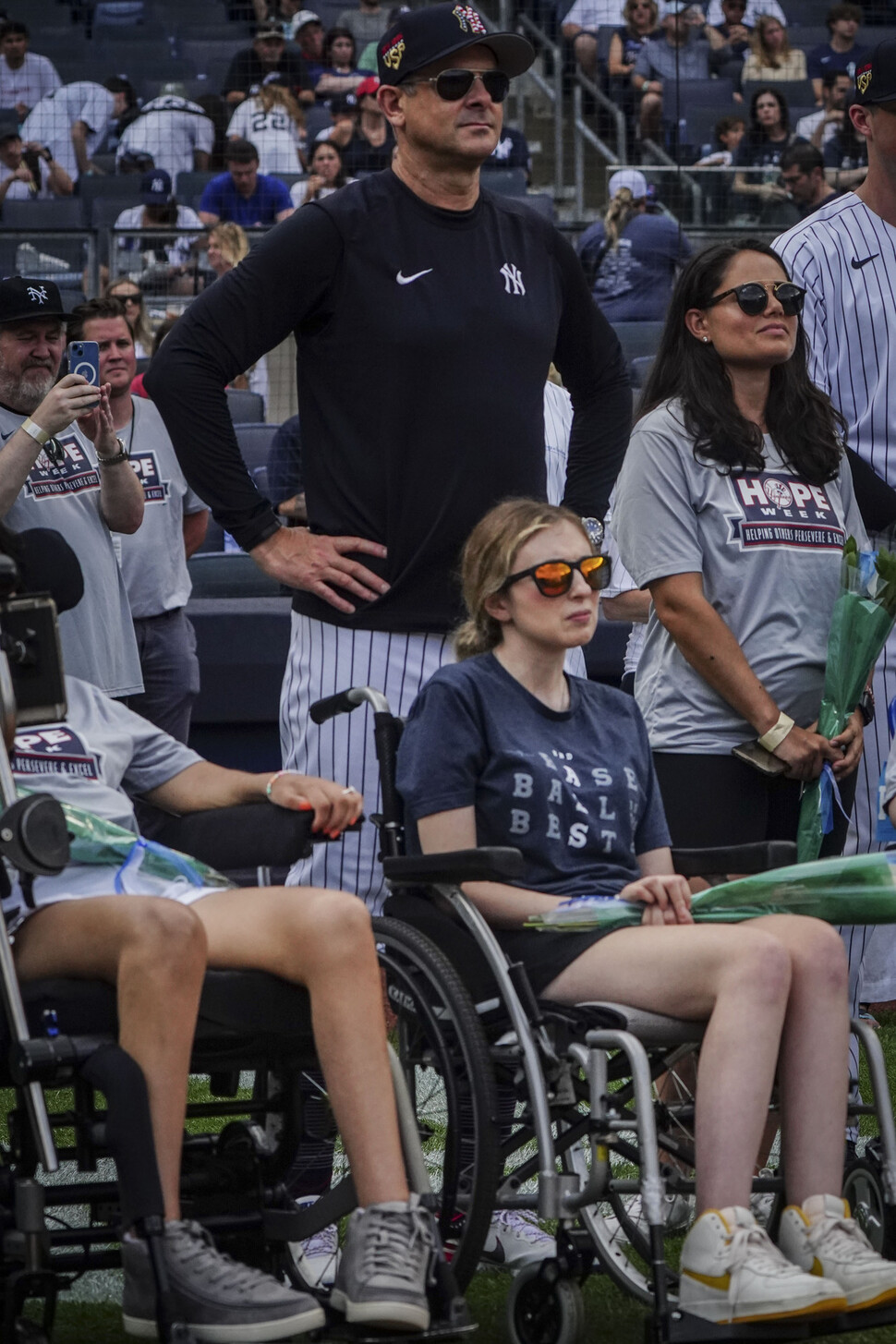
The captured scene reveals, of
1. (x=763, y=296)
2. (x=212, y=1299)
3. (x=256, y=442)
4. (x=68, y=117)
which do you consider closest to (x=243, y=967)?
(x=212, y=1299)

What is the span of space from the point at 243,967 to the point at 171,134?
32.2ft

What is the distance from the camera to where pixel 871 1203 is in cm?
303

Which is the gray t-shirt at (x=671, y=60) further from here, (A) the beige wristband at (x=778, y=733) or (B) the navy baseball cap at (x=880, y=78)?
(A) the beige wristband at (x=778, y=733)

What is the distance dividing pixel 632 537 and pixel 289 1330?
1.73 metres

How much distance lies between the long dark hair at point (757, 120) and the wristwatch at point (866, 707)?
8.42m

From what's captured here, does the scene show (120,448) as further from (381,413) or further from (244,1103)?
(244,1103)

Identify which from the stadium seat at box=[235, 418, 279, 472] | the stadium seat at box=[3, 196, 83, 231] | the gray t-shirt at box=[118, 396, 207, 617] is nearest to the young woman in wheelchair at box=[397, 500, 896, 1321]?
the gray t-shirt at box=[118, 396, 207, 617]

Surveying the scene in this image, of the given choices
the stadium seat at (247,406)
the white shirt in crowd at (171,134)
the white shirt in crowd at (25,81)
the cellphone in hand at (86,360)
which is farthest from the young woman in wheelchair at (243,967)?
the white shirt in crowd at (25,81)

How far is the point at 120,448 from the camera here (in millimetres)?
4820

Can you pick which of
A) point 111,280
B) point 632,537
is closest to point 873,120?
point 632,537

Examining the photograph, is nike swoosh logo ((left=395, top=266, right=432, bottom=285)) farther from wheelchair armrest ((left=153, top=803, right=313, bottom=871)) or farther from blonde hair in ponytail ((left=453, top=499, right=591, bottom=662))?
wheelchair armrest ((left=153, top=803, right=313, bottom=871))

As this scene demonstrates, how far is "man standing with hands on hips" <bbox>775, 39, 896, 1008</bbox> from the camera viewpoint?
→ 3.96 m

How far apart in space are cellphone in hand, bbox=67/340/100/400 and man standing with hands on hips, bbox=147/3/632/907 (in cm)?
101

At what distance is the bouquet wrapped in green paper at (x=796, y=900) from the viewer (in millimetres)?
2906
